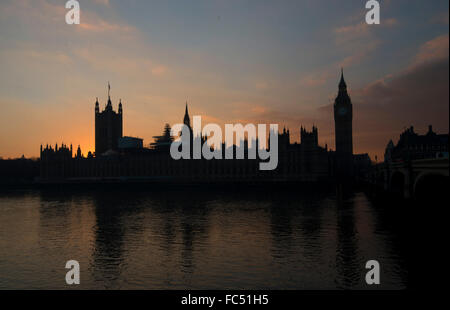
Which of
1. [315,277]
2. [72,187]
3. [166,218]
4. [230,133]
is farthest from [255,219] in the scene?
[72,187]

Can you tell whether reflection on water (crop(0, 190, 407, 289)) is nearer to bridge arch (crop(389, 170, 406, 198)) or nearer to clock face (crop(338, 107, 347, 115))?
bridge arch (crop(389, 170, 406, 198))

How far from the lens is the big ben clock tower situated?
164m

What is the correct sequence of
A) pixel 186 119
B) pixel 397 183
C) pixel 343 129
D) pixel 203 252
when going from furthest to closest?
1. pixel 186 119
2. pixel 343 129
3. pixel 397 183
4. pixel 203 252

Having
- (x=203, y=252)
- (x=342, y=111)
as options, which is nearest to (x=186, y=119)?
(x=342, y=111)

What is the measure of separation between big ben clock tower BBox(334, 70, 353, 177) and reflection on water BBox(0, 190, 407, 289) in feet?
400

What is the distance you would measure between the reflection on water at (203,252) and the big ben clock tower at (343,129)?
4804 inches

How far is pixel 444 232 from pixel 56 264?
2928 cm

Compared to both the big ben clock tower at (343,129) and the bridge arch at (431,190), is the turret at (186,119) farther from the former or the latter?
the bridge arch at (431,190)

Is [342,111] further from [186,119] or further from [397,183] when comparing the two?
[397,183]

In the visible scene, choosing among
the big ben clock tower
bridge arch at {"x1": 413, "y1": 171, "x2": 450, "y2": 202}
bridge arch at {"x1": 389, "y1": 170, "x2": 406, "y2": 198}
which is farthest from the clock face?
bridge arch at {"x1": 413, "y1": 171, "x2": 450, "y2": 202}

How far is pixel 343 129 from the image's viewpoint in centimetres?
16788

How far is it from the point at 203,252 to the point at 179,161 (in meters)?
119

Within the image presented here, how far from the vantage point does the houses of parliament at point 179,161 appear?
12456 cm

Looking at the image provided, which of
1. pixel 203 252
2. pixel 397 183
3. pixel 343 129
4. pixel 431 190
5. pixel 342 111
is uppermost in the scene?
pixel 342 111
